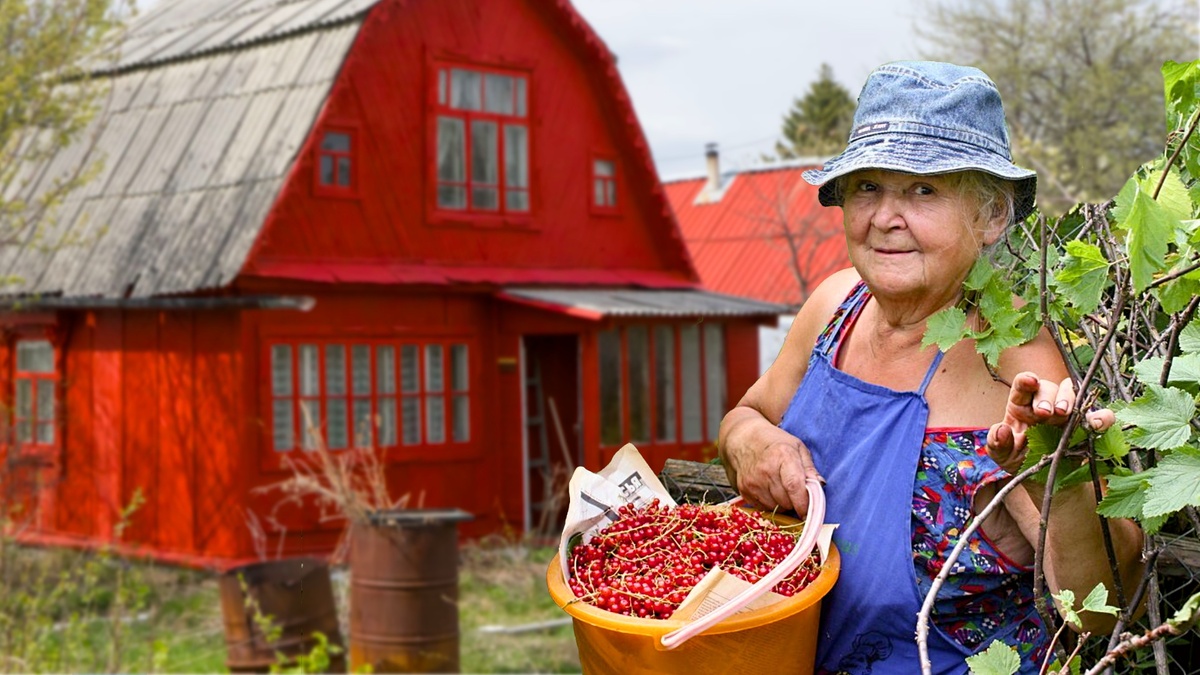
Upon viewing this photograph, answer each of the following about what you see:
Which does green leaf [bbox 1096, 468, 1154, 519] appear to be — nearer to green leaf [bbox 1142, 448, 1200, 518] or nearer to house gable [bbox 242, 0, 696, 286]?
green leaf [bbox 1142, 448, 1200, 518]

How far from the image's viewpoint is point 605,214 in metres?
15.9

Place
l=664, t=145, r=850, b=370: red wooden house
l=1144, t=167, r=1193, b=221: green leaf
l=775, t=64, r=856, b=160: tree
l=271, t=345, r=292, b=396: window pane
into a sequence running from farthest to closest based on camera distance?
1. l=775, t=64, r=856, b=160: tree
2. l=664, t=145, r=850, b=370: red wooden house
3. l=271, t=345, r=292, b=396: window pane
4. l=1144, t=167, r=1193, b=221: green leaf

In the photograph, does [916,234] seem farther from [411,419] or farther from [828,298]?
[411,419]

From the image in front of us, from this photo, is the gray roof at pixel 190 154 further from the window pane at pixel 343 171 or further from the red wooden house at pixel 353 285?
the window pane at pixel 343 171

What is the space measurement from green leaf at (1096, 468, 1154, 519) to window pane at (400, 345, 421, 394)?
1214 centimetres

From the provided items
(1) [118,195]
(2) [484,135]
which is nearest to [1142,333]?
(2) [484,135]

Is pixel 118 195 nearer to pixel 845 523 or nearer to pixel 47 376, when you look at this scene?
pixel 47 376

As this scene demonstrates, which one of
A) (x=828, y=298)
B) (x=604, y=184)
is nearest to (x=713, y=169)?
(x=604, y=184)

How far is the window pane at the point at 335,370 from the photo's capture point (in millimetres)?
13273

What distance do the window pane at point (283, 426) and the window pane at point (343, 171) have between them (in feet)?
7.32

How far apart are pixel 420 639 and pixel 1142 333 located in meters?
6.45

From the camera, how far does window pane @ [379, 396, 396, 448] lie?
536 inches

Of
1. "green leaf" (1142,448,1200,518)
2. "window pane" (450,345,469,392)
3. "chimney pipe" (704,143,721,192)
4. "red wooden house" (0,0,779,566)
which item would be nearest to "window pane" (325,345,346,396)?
"red wooden house" (0,0,779,566)

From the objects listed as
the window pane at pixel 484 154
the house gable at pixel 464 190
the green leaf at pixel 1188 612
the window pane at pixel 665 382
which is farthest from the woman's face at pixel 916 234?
the window pane at pixel 665 382
